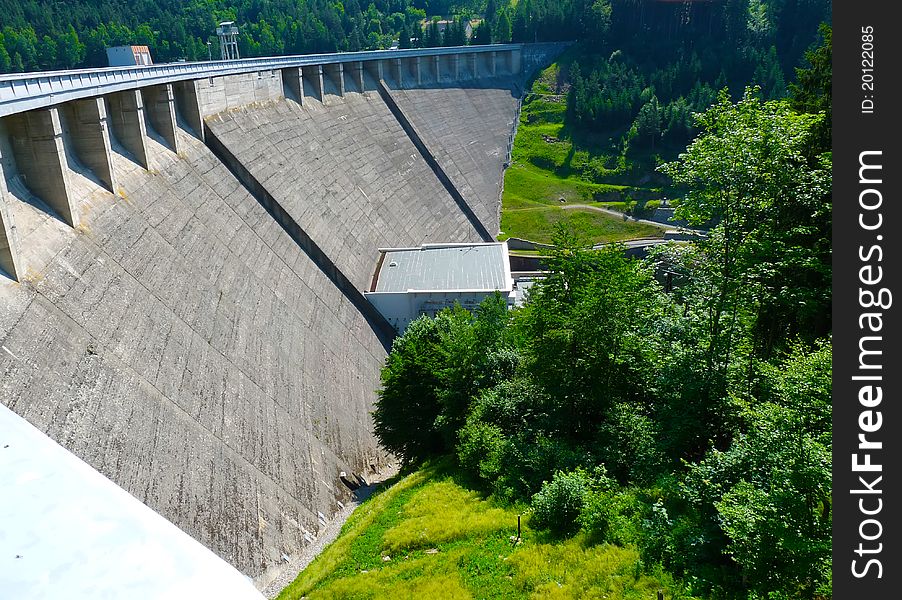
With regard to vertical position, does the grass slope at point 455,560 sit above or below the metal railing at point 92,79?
below

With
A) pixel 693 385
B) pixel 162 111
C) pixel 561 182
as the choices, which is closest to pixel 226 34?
pixel 162 111

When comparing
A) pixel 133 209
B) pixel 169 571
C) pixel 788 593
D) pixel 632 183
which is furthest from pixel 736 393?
pixel 632 183

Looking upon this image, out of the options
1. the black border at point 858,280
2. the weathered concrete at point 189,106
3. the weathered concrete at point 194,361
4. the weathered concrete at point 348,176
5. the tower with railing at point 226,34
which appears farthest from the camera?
the tower with railing at point 226,34

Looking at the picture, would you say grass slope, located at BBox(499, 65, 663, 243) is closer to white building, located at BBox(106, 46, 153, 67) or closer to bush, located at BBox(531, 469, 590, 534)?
white building, located at BBox(106, 46, 153, 67)

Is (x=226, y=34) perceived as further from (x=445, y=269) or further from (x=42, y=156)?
(x=42, y=156)

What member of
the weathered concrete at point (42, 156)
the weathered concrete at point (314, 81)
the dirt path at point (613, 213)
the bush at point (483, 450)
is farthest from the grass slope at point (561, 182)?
the weathered concrete at point (42, 156)

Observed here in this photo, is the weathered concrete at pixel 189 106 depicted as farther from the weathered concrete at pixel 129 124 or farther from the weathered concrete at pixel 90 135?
the weathered concrete at pixel 90 135

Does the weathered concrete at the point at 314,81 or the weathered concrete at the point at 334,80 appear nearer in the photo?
the weathered concrete at the point at 314,81
